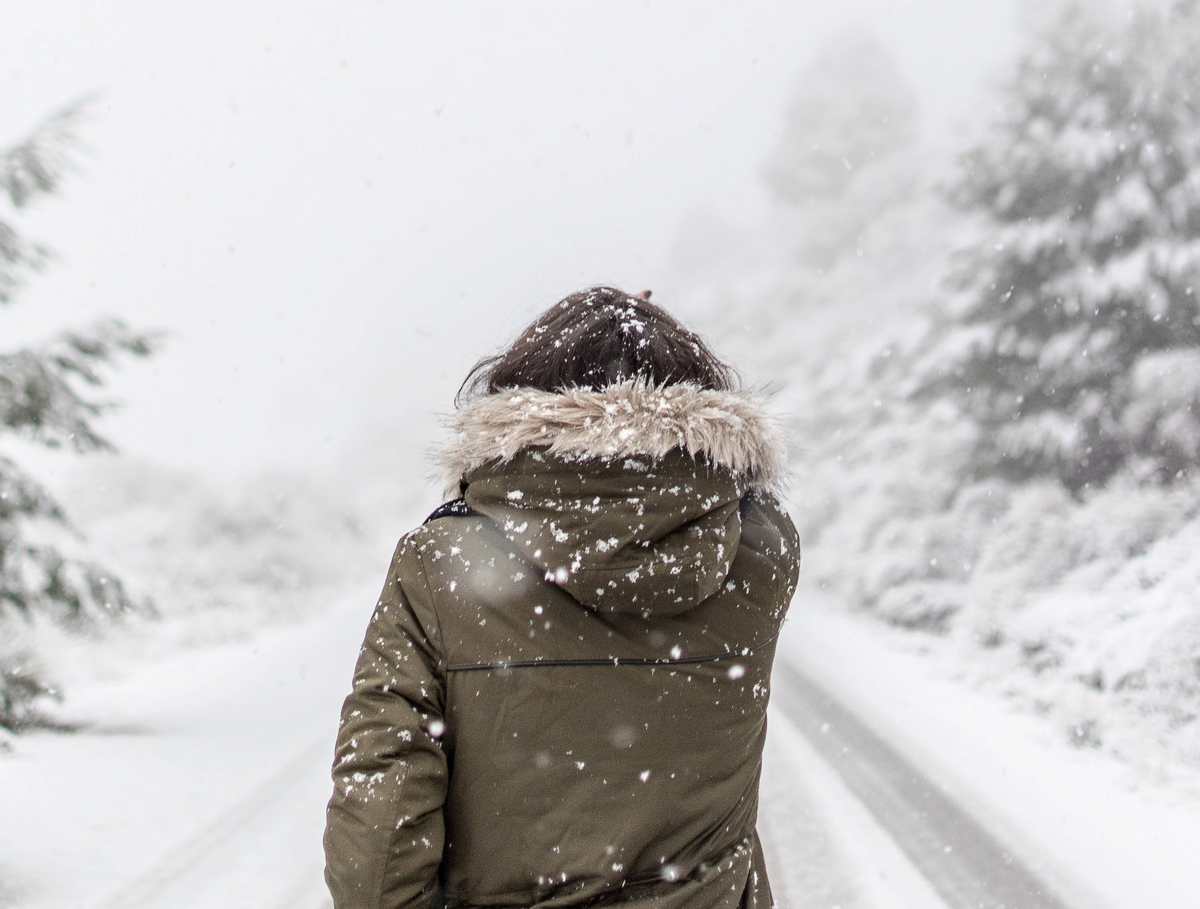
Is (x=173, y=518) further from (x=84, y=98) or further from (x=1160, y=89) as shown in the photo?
(x=1160, y=89)

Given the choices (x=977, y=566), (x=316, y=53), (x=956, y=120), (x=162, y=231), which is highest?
(x=316, y=53)

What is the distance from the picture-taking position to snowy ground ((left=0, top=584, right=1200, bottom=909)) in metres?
3.92

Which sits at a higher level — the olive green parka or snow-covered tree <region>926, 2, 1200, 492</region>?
snow-covered tree <region>926, 2, 1200, 492</region>

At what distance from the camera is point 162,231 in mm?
78438

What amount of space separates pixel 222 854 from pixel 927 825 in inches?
156

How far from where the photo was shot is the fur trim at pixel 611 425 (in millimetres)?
1113

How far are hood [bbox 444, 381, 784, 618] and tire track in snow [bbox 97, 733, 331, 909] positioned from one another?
357 centimetres

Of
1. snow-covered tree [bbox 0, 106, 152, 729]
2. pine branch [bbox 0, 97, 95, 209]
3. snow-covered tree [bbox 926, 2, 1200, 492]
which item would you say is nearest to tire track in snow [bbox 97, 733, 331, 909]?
snow-covered tree [bbox 0, 106, 152, 729]

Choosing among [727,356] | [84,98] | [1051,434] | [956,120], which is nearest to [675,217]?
[956,120]

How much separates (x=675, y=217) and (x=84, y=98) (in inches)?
1746

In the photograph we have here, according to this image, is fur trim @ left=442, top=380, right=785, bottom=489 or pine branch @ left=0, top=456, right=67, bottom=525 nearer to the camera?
fur trim @ left=442, top=380, right=785, bottom=489

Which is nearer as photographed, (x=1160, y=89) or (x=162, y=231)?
(x=1160, y=89)

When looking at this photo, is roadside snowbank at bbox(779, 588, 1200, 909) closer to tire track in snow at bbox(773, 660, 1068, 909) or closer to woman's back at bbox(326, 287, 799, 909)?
tire track in snow at bbox(773, 660, 1068, 909)

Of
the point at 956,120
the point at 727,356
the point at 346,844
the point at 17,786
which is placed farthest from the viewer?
the point at 956,120
